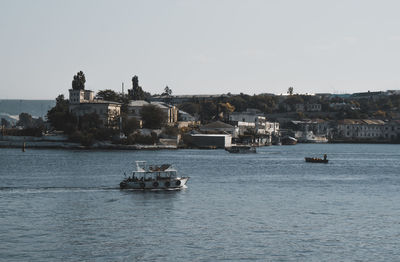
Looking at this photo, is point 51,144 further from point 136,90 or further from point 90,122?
point 136,90

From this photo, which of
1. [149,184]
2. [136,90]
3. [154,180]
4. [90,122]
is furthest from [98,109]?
[149,184]

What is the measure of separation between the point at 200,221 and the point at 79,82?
11981cm

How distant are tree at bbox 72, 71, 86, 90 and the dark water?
91925mm

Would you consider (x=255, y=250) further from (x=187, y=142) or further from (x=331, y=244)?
(x=187, y=142)

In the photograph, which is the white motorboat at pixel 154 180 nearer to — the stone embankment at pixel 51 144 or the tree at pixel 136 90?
the stone embankment at pixel 51 144

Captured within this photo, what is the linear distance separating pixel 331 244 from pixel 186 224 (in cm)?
831

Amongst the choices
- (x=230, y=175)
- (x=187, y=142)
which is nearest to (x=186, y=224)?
(x=230, y=175)

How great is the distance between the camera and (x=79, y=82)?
153 meters

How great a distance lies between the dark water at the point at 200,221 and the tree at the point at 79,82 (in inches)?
3619

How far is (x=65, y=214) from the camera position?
39.3 meters

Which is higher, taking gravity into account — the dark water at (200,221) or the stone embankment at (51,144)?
the stone embankment at (51,144)

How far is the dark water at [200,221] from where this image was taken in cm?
2978

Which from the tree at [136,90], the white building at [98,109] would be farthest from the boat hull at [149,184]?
the tree at [136,90]

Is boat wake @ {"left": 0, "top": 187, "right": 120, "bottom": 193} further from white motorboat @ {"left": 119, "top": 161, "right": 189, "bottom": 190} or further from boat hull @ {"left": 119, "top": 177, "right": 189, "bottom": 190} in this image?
white motorboat @ {"left": 119, "top": 161, "right": 189, "bottom": 190}
